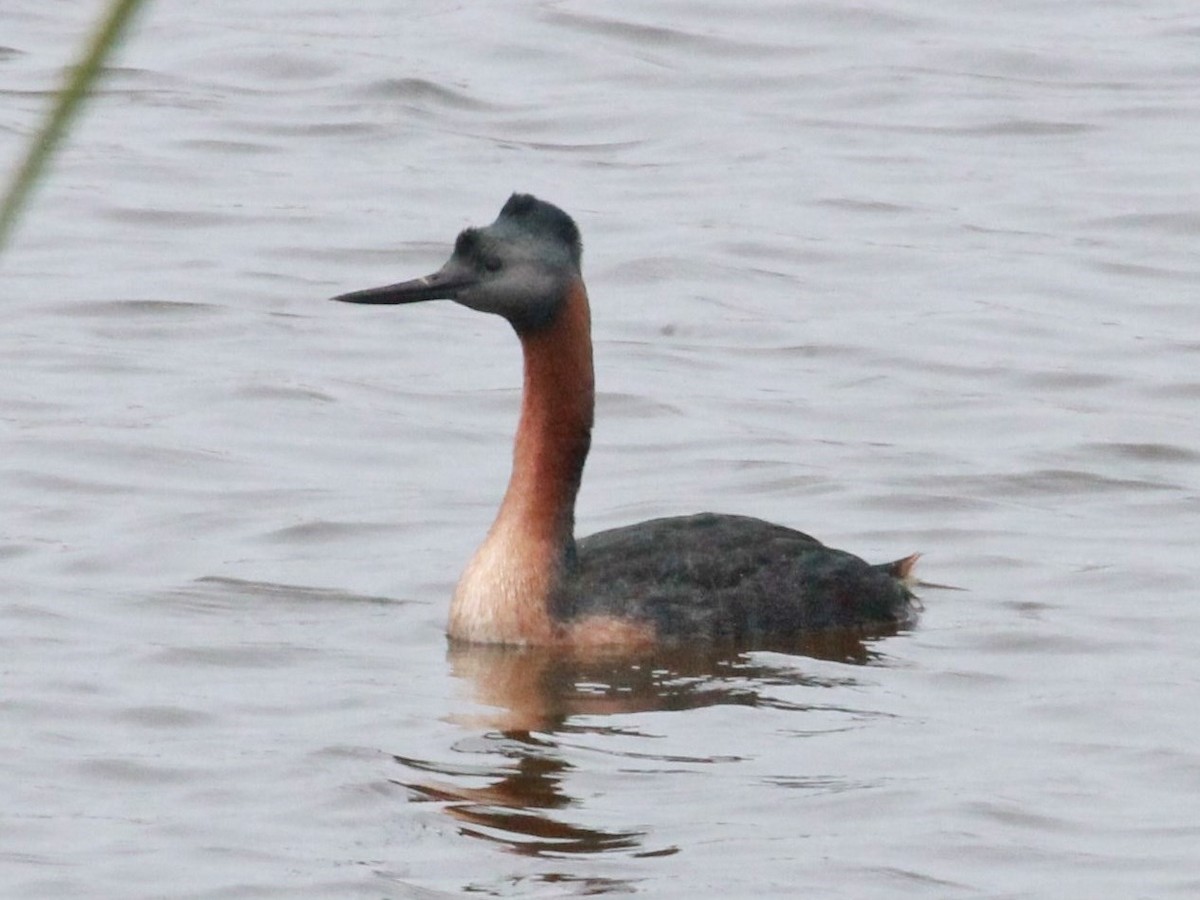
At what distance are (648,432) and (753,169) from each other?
16.6 ft

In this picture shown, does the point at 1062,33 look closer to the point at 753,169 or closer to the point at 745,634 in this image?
the point at 753,169

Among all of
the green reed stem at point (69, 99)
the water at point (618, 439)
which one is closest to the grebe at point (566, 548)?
the water at point (618, 439)

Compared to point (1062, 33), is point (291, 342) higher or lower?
lower

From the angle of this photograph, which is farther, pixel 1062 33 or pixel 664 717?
pixel 1062 33

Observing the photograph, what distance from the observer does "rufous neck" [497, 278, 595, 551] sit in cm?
759

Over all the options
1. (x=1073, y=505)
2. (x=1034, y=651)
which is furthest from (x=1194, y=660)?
(x=1073, y=505)

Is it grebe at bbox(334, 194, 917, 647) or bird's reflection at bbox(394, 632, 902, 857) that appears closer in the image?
bird's reflection at bbox(394, 632, 902, 857)

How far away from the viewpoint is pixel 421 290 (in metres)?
7.36

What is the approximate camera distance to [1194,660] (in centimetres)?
761

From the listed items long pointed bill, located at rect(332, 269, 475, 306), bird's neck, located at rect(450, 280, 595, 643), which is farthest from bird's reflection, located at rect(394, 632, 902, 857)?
long pointed bill, located at rect(332, 269, 475, 306)

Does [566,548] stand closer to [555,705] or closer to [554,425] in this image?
[554,425]

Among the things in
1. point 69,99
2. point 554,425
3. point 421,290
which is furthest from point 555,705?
point 69,99

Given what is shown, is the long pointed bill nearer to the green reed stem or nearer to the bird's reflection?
the bird's reflection

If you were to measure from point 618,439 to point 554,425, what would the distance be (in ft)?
9.72
